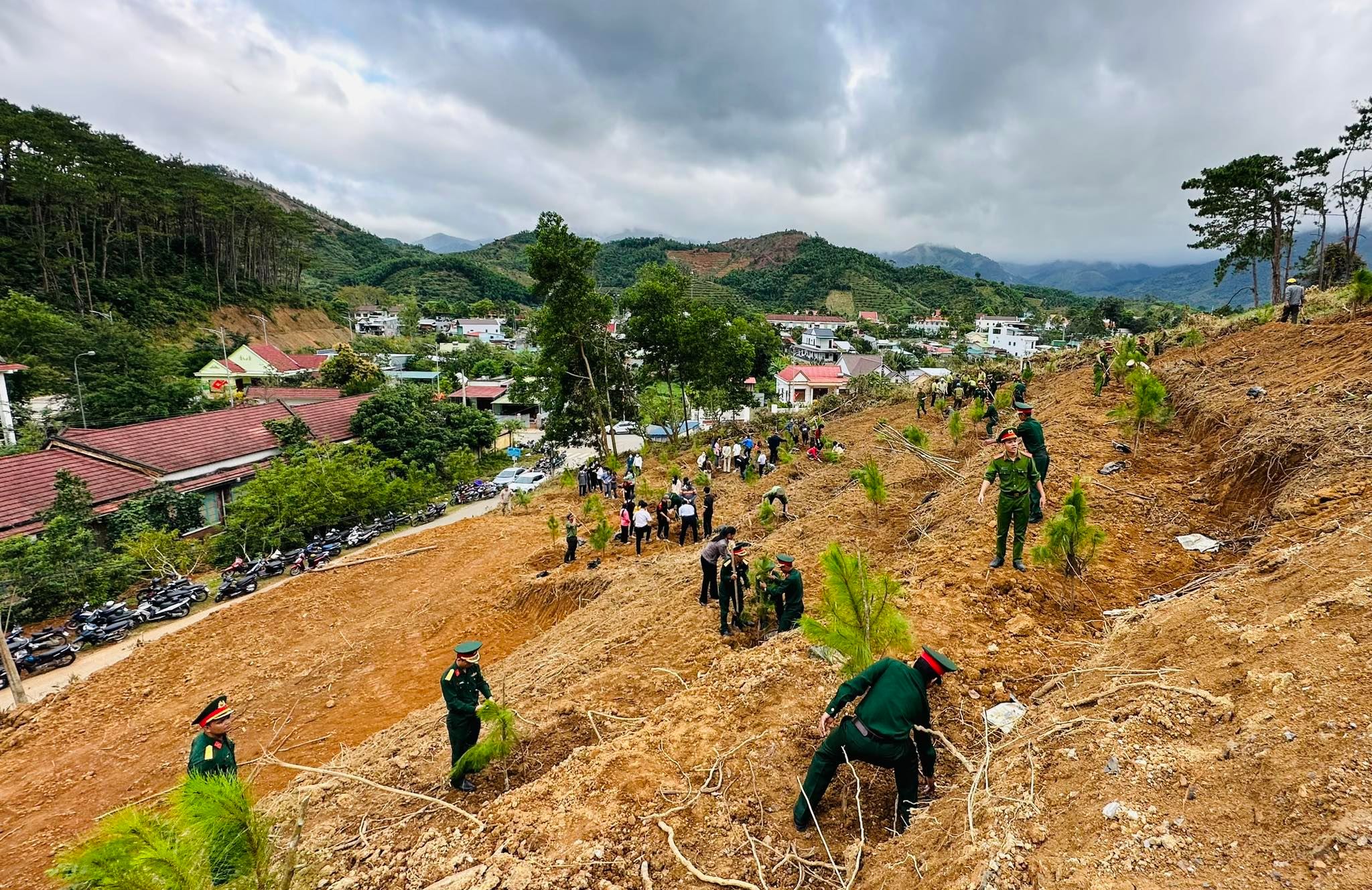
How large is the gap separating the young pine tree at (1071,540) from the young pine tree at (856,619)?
6.48 ft

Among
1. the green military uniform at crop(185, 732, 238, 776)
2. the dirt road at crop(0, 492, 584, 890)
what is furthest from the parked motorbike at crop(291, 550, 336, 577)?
the green military uniform at crop(185, 732, 238, 776)

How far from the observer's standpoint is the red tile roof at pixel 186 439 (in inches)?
806

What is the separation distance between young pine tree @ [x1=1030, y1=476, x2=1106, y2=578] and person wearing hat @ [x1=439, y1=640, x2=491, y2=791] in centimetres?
538

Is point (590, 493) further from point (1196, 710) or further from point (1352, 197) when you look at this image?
point (1352, 197)

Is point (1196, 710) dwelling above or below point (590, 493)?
above

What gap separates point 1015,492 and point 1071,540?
2.10 ft

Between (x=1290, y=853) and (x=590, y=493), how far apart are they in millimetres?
17729

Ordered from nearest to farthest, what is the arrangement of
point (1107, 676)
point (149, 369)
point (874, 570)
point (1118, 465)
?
point (1107, 676) → point (874, 570) → point (1118, 465) → point (149, 369)

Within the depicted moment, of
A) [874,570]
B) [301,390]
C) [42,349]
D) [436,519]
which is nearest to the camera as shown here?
[874,570]

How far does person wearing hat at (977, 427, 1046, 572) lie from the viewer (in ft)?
18.3

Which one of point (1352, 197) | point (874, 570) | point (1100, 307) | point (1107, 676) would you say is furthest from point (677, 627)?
point (1100, 307)

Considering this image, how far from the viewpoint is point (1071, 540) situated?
528 cm

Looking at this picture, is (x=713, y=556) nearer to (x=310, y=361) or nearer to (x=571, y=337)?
(x=571, y=337)

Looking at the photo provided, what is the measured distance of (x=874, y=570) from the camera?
273 inches
